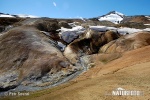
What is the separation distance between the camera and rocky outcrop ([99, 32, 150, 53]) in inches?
3484

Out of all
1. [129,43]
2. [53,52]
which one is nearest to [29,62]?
[53,52]

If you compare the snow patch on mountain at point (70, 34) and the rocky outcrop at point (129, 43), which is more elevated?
the snow patch on mountain at point (70, 34)

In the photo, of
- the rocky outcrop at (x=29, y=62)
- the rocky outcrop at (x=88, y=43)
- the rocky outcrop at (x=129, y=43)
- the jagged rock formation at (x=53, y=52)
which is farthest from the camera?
the rocky outcrop at (x=88, y=43)

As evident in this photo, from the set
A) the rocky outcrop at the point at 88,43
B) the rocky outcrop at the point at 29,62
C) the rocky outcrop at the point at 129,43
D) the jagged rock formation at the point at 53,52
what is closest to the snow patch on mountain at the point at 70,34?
the jagged rock formation at the point at 53,52

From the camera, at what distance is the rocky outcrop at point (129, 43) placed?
3484 inches

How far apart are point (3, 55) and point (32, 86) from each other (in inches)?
950

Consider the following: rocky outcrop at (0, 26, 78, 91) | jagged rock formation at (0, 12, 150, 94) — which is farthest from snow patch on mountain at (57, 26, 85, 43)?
rocky outcrop at (0, 26, 78, 91)

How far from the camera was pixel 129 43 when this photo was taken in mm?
91500

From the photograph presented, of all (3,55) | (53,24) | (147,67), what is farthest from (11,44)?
(147,67)

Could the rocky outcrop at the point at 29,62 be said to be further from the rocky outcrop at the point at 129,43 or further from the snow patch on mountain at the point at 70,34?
the rocky outcrop at the point at 129,43

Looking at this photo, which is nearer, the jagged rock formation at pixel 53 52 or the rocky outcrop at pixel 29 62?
the rocky outcrop at pixel 29 62

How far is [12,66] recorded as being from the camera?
78.8m

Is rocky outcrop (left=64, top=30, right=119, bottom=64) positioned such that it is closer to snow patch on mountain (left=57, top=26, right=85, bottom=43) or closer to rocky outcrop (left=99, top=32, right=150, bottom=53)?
rocky outcrop (left=99, top=32, right=150, bottom=53)

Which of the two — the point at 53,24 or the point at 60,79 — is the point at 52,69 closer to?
the point at 60,79
